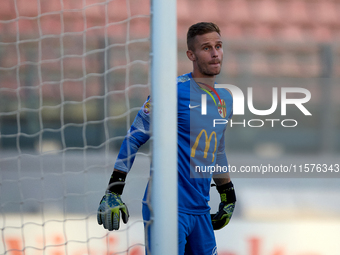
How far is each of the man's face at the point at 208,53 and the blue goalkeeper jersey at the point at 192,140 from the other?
0.23 ft

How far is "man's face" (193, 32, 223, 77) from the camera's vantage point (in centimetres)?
114

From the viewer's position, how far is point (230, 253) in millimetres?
1844

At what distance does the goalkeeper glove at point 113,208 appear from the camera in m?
1.03

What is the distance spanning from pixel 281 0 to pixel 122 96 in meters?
1.42

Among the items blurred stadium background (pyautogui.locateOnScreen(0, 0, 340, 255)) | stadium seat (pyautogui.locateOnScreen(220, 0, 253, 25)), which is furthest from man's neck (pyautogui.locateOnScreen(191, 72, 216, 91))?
stadium seat (pyautogui.locateOnScreen(220, 0, 253, 25))

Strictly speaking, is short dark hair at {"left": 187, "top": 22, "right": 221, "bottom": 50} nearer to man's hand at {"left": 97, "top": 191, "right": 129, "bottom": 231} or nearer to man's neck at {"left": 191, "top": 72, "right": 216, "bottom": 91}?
man's neck at {"left": 191, "top": 72, "right": 216, "bottom": 91}

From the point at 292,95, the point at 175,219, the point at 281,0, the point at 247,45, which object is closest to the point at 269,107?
the point at 292,95

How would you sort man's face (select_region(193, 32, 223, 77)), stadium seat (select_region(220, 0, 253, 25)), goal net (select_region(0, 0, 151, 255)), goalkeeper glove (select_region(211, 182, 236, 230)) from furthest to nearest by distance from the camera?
stadium seat (select_region(220, 0, 253, 25)), goal net (select_region(0, 0, 151, 255)), goalkeeper glove (select_region(211, 182, 236, 230)), man's face (select_region(193, 32, 223, 77))

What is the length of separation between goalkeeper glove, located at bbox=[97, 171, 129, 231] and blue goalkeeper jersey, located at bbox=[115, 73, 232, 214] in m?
0.06

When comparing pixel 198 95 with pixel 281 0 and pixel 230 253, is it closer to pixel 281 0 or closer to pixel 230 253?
pixel 230 253

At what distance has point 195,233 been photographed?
1.16 metres

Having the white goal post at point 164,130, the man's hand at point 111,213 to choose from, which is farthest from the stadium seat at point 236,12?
the man's hand at point 111,213

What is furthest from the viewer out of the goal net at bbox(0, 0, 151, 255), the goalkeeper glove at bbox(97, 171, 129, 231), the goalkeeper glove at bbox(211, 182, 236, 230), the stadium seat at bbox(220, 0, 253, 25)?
the stadium seat at bbox(220, 0, 253, 25)

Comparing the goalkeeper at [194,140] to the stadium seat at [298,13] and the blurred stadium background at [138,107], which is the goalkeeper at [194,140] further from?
the stadium seat at [298,13]
